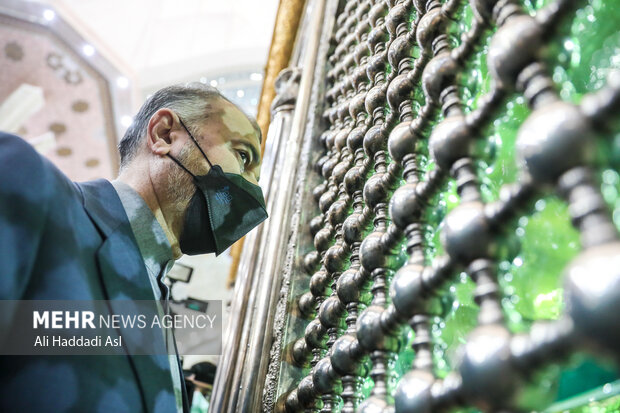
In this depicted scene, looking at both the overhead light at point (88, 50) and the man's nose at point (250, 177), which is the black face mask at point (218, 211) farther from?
the overhead light at point (88, 50)

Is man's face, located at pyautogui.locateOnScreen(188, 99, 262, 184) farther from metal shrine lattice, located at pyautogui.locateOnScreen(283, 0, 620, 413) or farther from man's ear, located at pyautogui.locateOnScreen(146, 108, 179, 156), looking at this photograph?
metal shrine lattice, located at pyautogui.locateOnScreen(283, 0, 620, 413)

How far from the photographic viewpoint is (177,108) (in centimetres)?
100

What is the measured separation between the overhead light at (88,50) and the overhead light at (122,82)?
1.24 ft

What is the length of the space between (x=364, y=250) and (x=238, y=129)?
55 centimetres

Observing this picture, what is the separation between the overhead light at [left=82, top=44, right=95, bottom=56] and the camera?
4891 millimetres

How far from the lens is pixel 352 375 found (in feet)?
1.67

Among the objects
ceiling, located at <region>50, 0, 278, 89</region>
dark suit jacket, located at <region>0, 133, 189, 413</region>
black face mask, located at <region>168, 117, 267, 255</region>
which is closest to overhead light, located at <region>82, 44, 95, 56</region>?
ceiling, located at <region>50, 0, 278, 89</region>

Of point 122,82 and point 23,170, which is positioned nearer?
point 23,170

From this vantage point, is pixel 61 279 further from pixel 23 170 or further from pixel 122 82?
pixel 122 82

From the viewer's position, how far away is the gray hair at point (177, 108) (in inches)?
38.8

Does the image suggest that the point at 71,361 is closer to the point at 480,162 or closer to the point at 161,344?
the point at 161,344

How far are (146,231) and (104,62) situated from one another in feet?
15.8

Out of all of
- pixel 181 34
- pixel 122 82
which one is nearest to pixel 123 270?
pixel 122 82

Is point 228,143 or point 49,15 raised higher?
point 49,15
